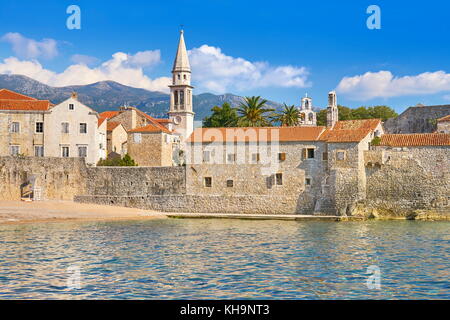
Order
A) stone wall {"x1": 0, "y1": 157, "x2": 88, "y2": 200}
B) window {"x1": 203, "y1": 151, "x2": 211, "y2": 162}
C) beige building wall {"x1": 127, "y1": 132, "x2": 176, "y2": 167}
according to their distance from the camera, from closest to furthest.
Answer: window {"x1": 203, "y1": 151, "x2": 211, "y2": 162}, stone wall {"x1": 0, "y1": 157, "x2": 88, "y2": 200}, beige building wall {"x1": 127, "y1": 132, "x2": 176, "y2": 167}

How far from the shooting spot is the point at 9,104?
179 ft

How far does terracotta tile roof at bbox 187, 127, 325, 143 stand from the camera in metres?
47.2

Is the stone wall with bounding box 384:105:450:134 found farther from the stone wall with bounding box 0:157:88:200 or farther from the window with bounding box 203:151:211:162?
the stone wall with bounding box 0:157:88:200

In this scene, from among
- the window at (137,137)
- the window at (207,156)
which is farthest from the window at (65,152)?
the window at (207,156)

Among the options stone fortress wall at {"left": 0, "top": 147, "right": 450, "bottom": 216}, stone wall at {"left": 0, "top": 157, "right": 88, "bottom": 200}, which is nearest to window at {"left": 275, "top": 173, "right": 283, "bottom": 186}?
stone fortress wall at {"left": 0, "top": 147, "right": 450, "bottom": 216}

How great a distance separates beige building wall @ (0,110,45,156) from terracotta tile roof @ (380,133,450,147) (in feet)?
115

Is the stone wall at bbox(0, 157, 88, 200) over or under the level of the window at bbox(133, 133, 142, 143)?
under

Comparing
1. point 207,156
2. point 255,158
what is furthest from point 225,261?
point 207,156

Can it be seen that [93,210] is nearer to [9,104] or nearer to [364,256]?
[9,104]

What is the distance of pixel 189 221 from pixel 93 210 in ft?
31.0

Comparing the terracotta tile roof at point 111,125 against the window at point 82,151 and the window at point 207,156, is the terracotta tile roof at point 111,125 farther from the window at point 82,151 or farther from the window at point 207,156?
the window at point 207,156

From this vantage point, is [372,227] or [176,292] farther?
[372,227]

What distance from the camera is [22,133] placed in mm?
54219
